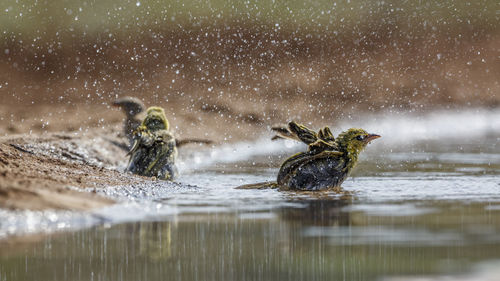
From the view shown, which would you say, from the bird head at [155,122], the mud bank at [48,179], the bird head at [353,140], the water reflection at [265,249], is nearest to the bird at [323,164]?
the bird head at [353,140]

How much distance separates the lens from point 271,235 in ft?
16.9

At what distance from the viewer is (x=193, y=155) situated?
1587cm

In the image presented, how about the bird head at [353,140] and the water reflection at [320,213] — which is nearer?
the water reflection at [320,213]

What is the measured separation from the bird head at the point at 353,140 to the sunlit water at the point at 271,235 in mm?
433

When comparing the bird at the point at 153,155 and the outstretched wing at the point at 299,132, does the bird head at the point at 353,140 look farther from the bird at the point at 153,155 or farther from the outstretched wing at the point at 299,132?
the bird at the point at 153,155

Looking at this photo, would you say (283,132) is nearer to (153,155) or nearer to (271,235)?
(153,155)

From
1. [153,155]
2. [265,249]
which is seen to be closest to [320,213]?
[265,249]

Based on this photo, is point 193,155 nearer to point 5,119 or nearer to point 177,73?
point 5,119

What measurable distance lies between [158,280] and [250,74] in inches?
917

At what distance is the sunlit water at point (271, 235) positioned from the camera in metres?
4.10

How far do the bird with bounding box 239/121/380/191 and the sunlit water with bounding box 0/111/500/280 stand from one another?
0.86 ft

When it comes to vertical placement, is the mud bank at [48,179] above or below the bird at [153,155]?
below

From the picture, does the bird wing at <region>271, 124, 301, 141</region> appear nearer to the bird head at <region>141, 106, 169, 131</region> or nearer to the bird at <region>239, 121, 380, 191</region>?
the bird at <region>239, 121, 380, 191</region>

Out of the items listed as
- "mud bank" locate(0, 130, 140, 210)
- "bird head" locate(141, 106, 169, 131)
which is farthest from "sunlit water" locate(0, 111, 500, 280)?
"bird head" locate(141, 106, 169, 131)
